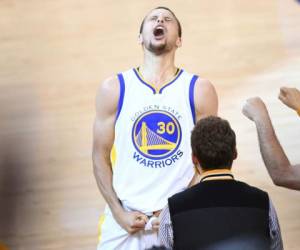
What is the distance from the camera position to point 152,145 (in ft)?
7.21

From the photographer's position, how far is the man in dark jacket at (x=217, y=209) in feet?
5.21

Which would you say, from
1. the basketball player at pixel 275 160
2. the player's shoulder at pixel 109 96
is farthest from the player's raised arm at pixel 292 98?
the player's shoulder at pixel 109 96

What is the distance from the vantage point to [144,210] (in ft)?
7.06

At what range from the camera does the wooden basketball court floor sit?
10.2ft

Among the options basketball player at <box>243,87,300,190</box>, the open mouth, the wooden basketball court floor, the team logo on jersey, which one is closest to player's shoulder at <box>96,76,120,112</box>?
the team logo on jersey

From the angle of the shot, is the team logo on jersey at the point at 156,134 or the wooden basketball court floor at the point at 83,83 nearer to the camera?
the team logo on jersey at the point at 156,134

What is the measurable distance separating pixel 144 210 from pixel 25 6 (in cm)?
179

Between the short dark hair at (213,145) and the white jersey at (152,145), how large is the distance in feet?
1.73

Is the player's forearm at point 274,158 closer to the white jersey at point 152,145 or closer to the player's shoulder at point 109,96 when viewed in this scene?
the white jersey at point 152,145

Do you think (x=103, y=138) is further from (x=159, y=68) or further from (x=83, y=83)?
(x=83, y=83)

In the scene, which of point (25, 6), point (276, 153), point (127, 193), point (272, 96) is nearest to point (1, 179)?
point (25, 6)

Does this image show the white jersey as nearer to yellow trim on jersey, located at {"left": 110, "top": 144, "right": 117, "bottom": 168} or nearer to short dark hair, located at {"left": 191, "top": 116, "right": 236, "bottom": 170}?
yellow trim on jersey, located at {"left": 110, "top": 144, "right": 117, "bottom": 168}

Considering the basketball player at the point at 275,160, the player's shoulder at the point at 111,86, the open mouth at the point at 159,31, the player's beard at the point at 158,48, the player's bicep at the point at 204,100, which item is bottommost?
the basketball player at the point at 275,160

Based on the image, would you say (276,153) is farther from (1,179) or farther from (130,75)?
(1,179)
